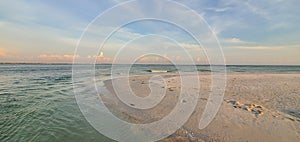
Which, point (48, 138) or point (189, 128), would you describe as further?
point (189, 128)

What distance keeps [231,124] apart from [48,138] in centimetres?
702

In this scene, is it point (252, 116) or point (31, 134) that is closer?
point (31, 134)

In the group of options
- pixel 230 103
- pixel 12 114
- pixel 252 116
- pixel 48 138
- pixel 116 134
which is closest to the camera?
pixel 48 138

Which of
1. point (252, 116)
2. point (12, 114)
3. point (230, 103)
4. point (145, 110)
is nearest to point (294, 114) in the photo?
point (252, 116)

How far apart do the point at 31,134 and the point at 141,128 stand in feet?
13.5

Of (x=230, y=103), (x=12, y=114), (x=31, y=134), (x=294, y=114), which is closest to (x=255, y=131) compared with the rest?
(x=294, y=114)

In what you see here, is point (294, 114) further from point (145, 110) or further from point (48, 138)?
point (48, 138)

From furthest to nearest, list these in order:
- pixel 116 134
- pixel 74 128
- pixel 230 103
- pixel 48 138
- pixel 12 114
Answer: pixel 230 103 < pixel 12 114 < pixel 74 128 < pixel 116 134 < pixel 48 138

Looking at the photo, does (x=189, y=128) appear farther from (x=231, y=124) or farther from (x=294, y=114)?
(x=294, y=114)

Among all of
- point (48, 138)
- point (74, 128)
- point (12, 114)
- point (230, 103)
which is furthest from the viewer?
point (230, 103)

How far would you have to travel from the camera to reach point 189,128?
6461mm

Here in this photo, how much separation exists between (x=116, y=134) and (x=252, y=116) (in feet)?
20.2

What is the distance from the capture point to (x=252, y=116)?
7602 mm

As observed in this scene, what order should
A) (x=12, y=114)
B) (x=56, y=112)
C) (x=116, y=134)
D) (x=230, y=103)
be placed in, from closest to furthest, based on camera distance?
(x=116, y=134), (x=12, y=114), (x=56, y=112), (x=230, y=103)
